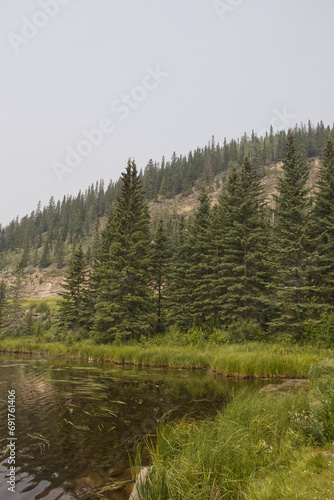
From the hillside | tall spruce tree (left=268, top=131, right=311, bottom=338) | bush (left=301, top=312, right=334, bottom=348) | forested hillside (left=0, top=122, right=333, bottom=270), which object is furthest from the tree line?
forested hillside (left=0, top=122, right=333, bottom=270)

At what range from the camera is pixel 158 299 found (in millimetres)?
36156

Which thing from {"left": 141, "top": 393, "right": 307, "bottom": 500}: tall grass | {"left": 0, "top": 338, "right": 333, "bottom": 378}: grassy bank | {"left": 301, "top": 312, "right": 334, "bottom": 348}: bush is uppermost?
{"left": 141, "top": 393, "right": 307, "bottom": 500}: tall grass

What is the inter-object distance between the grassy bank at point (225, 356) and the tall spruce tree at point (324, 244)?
5642 mm

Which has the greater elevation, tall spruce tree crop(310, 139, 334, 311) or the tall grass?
tall spruce tree crop(310, 139, 334, 311)

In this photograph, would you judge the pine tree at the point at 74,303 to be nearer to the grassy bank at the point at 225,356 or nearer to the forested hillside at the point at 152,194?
the grassy bank at the point at 225,356

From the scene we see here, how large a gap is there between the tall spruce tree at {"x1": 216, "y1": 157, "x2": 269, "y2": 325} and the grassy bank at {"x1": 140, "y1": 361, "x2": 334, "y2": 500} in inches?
795

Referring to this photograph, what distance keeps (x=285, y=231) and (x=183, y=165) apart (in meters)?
143

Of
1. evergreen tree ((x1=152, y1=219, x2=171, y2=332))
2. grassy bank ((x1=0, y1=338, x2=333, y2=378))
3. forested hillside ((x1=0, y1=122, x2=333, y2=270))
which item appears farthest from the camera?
forested hillside ((x1=0, y1=122, x2=333, y2=270))

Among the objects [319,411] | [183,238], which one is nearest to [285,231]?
[183,238]

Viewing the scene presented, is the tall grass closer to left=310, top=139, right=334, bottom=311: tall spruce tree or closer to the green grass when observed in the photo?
the green grass

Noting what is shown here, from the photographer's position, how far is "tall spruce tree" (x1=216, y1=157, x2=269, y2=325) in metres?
26.5

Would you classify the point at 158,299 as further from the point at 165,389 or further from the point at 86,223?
the point at 86,223

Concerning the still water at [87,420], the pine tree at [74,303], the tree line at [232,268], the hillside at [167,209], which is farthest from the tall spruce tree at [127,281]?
the hillside at [167,209]

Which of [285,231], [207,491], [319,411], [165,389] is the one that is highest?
[285,231]
